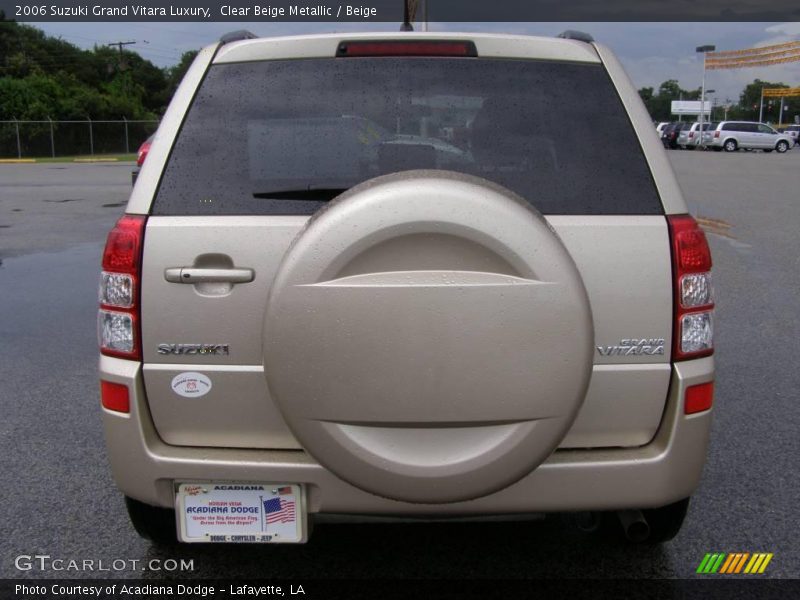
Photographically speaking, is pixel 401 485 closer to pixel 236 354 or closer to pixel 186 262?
pixel 236 354

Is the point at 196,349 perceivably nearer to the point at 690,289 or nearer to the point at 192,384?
the point at 192,384

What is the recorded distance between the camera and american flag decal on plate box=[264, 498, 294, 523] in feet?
8.84

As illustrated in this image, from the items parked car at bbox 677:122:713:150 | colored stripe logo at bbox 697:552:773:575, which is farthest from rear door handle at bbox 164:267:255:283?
parked car at bbox 677:122:713:150

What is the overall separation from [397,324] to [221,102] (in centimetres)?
105

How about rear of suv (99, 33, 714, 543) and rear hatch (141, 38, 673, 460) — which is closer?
rear of suv (99, 33, 714, 543)

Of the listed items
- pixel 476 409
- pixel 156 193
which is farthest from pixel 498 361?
pixel 156 193

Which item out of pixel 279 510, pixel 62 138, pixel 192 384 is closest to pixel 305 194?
pixel 192 384

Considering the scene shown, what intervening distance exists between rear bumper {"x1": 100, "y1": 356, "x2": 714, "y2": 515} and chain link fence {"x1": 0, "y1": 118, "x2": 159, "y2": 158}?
43667 mm

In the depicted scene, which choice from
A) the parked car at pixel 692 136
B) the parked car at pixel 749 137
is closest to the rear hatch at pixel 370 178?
the parked car at pixel 749 137

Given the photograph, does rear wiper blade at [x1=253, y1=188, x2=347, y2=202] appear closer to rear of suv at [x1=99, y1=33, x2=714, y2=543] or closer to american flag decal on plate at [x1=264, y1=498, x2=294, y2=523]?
rear of suv at [x1=99, y1=33, x2=714, y2=543]

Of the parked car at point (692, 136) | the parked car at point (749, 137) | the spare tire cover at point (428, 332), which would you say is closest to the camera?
the spare tire cover at point (428, 332)

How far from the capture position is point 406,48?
9.55ft

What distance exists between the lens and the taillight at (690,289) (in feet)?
8.79

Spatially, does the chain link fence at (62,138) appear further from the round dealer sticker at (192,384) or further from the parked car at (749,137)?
the round dealer sticker at (192,384)
